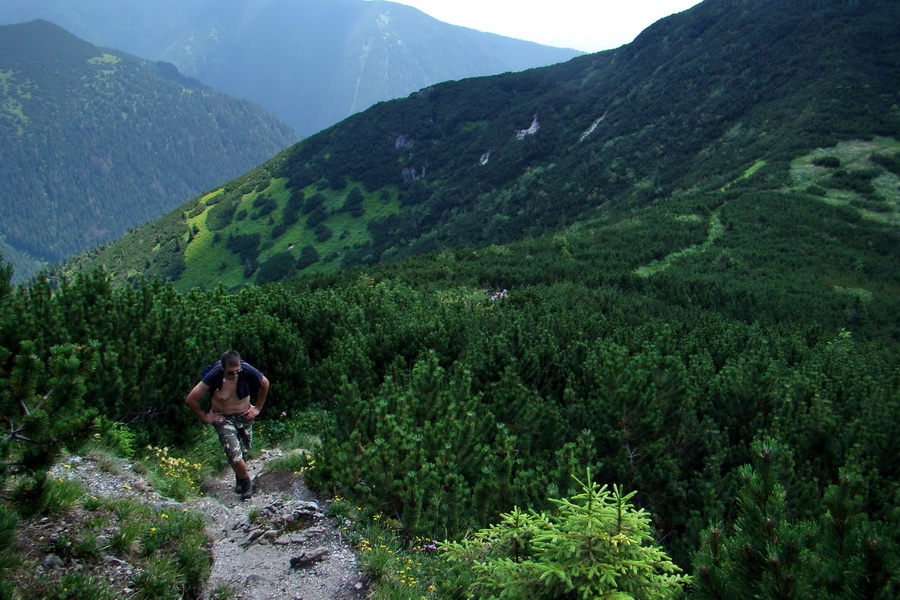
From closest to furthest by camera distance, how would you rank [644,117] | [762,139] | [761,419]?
[761,419]
[762,139]
[644,117]

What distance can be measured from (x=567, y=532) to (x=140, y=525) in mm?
2865

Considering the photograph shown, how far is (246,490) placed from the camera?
207 inches

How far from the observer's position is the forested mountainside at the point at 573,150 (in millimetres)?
38438

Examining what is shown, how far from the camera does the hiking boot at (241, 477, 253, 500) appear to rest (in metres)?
5.25

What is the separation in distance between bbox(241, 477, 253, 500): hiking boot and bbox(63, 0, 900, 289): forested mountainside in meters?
33.2

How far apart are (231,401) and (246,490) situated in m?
0.87

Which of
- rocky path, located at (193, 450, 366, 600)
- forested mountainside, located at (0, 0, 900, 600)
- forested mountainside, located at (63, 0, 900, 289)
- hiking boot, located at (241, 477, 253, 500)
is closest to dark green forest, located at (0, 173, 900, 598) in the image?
forested mountainside, located at (0, 0, 900, 600)

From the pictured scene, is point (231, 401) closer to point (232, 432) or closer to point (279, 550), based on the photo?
point (232, 432)

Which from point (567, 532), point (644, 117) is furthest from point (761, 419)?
point (644, 117)

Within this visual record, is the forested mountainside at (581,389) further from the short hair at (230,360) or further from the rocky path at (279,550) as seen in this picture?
the short hair at (230,360)

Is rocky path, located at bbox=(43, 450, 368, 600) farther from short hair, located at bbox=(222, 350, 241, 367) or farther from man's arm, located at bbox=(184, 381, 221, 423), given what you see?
short hair, located at bbox=(222, 350, 241, 367)

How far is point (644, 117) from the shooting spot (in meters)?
54.8

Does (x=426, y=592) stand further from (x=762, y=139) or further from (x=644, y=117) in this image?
(x=644, y=117)

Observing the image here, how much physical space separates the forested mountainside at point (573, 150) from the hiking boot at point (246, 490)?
33181mm
